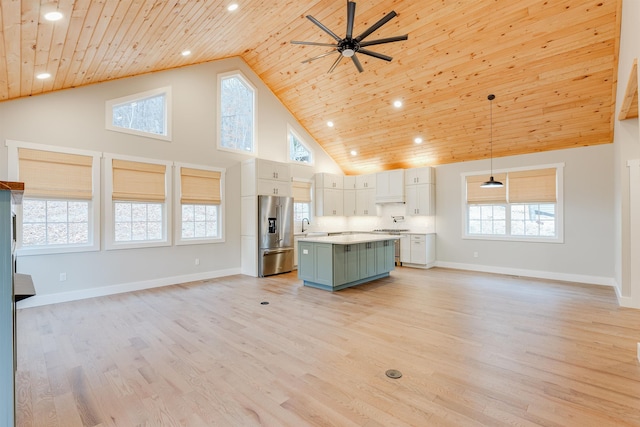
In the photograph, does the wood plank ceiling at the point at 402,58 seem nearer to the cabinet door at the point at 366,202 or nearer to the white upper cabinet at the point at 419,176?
the white upper cabinet at the point at 419,176

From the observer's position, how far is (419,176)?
307 inches

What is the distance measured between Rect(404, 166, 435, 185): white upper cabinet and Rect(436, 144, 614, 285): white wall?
97cm

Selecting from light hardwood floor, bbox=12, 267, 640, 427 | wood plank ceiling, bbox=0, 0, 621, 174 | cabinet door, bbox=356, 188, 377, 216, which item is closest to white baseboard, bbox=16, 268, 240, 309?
light hardwood floor, bbox=12, 267, 640, 427

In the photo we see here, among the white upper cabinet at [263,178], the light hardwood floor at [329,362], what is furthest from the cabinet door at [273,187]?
the light hardwood floor at [329,362]

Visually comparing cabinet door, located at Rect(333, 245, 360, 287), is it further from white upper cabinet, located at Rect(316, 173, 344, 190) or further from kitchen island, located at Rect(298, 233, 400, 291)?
white upper cabinet, located at Rect(316, 173, 344, 190)

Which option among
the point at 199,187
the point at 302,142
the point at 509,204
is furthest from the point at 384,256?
the point at 199,187

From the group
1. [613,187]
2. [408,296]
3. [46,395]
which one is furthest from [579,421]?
[613,187]

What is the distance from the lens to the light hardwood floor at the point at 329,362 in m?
2.08

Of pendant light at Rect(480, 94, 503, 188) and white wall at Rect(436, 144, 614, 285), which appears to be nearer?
pendant light at Rect(480, 94, 503, 188)

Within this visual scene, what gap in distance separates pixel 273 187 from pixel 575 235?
622cm

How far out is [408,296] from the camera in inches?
197

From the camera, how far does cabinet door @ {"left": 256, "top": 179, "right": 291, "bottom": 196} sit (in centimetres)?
676

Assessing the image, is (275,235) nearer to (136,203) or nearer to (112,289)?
(136,203)

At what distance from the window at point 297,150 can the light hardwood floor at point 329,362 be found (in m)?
4.44
